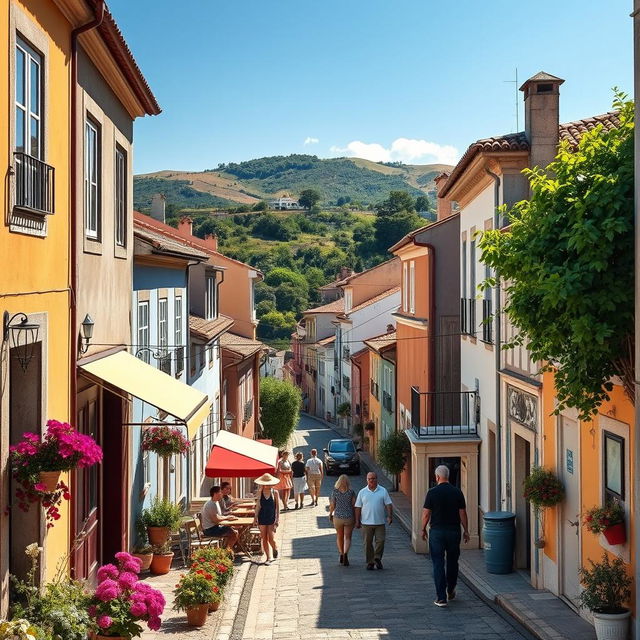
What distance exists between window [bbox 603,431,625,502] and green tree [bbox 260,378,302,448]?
3961 cm

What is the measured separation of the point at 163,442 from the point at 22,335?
24.5ft

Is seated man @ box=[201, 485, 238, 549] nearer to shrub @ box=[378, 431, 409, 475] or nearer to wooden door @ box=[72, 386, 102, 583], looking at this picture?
wooden door @ box=[72, 386, 102, 583]

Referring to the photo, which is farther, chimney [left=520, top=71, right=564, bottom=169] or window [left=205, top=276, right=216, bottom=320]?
window [left=205, top=276, right=216, bottom=320]

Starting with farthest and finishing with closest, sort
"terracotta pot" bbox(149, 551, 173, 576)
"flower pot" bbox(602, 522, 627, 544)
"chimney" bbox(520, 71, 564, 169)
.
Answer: "chimney" bbox(520, 71, 564, 169)
"terracotta pot" bbox(149, 551, 173, 576)
"flower pot" bbox(602, 522, 627, 544)

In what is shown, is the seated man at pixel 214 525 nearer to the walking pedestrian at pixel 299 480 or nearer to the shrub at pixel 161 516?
the shrub at pixel 161 516

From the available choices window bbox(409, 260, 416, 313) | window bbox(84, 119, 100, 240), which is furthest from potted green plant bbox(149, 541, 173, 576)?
window bbox(409, 260, 416, 313)

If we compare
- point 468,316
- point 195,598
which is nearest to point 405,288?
point 468,316

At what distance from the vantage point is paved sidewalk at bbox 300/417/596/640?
1040 cm

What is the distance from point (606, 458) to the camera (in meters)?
10.5

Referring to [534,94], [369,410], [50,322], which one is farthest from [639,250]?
[369,410]

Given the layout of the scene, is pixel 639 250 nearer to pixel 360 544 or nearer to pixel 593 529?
pixel 593 529

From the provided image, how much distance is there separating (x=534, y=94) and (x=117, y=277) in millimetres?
8366

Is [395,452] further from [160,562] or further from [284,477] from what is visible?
[160,562]

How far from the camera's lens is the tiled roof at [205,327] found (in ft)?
74.2
